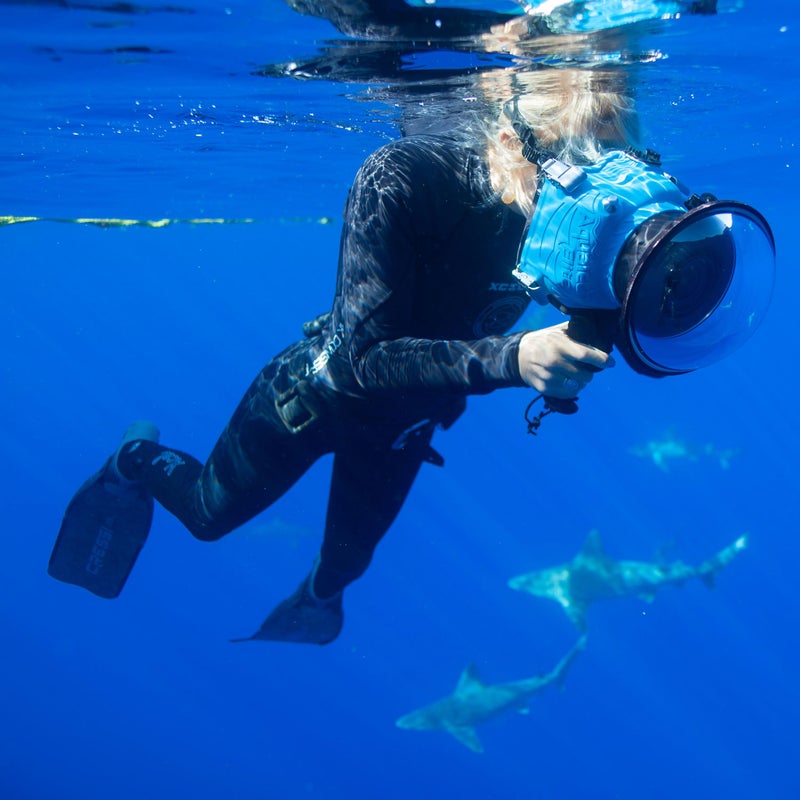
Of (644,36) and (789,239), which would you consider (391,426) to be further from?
(789,239)

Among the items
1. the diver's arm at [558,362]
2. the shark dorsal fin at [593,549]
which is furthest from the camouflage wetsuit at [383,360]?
the shark dorsal fin at [593,549]

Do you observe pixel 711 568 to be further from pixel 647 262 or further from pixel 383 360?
pixel 647 262

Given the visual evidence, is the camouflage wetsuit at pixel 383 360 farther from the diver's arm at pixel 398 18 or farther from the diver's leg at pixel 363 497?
the diver's arm at pixel 398 18

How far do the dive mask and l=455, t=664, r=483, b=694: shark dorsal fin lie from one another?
36.6ft

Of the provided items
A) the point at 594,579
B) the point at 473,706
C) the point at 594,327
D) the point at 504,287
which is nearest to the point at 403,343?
the point at 504,287

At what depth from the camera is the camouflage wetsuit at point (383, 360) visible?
319 cm

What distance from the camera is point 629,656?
2098 cm

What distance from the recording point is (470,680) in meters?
12.5

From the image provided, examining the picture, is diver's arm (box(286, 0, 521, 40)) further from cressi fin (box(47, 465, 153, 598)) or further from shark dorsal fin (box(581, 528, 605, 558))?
shark dorsal fin (box(581, 528, 605, 558))

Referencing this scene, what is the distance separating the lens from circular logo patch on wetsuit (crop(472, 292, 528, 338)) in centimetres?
391

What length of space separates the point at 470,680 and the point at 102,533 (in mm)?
8271

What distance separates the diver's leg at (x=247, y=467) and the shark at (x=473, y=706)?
8.20 m

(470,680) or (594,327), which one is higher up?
(594,327)

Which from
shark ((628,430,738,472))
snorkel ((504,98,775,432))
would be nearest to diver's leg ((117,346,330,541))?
snorkel ((504,98,775,432))
